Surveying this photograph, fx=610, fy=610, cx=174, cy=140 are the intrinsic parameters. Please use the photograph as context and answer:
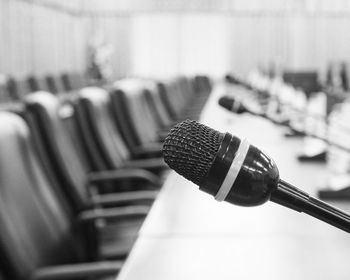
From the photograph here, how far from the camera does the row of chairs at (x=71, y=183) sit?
67.7 inches

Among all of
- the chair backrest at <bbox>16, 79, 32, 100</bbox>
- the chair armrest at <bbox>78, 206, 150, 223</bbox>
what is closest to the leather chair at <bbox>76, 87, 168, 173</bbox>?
the chair armrest at <bbox>78, 206, 150, 223</bbox>

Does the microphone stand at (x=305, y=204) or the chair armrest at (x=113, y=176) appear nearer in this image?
the microphone stand at (x=305, y=204)

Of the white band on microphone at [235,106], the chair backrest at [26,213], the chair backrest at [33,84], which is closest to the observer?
the chair backrest at [26,213]

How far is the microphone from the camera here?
0.63 meters

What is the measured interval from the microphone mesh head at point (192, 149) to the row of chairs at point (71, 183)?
1.07 metres

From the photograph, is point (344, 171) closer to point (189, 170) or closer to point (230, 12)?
point (189, 170)

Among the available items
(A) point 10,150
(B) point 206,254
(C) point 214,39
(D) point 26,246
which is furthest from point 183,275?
(C) point 214,39

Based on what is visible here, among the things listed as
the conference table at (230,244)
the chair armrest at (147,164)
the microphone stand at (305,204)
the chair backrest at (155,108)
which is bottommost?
the chair backrest at (155,108)

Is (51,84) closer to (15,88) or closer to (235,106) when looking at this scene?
(15,88)

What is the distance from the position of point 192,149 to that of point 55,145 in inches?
68.1

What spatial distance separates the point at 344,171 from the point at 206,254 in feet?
3.49

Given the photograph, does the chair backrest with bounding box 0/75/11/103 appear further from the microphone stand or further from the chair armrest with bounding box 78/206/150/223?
the microphone stand

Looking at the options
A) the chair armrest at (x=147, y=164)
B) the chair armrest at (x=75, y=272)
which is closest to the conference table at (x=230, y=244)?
the chair armrest at (x=75, y=272)

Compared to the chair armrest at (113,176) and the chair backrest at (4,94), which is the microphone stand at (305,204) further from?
the chair backrest at (4,94)
